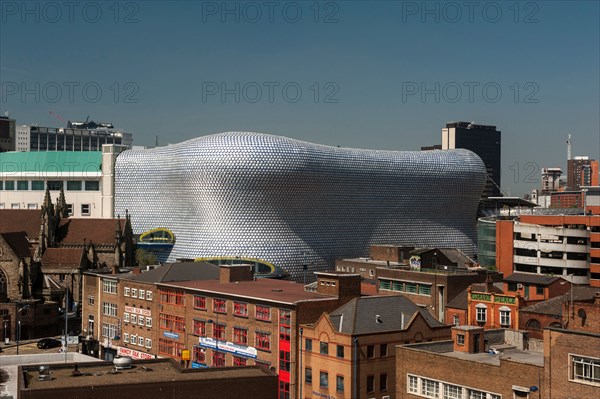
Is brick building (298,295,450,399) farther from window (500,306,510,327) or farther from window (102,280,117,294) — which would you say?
window (102,280,117,294)

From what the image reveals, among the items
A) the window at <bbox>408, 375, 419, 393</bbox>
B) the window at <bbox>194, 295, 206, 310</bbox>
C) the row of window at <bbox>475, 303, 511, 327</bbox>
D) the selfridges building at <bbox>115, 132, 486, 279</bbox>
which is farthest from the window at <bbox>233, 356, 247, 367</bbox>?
the selfridges building at <bbox>115, 132, 486, 279</bbox>

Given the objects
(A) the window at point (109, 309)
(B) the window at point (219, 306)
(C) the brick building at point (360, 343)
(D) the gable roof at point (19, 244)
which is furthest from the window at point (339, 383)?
(D) the gable roof at point (19, 244)

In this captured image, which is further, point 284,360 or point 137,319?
point 137,319

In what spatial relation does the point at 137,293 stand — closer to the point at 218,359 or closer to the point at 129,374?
the point at 218,359

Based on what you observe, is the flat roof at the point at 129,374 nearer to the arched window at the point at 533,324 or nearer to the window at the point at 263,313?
the window at the point at 263,313

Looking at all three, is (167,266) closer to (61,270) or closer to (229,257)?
(61,270)

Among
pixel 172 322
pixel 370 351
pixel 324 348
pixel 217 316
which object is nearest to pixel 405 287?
pixel 217 316
